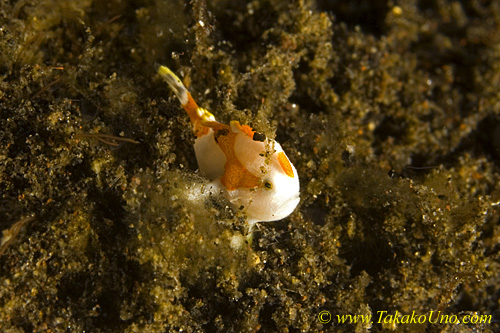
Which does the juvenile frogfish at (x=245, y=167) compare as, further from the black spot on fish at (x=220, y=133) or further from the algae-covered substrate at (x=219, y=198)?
the algae-covered substrate at (x=219, y=198)

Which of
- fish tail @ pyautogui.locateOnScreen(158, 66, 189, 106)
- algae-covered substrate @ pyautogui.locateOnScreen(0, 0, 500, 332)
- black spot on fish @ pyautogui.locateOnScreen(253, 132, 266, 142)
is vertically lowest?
algae-covered substrate @ pyautogui.locateOnScreen(0, 0, 500, 332)

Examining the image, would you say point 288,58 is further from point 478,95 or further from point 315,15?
point 478,95

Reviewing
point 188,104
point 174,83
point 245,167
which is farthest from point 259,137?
point 174,83

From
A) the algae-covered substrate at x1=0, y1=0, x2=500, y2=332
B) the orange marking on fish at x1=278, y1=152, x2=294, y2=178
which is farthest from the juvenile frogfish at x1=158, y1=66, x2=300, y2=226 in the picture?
the algae-covered substrate at x1=0, y1=0, x2=500, y2=332

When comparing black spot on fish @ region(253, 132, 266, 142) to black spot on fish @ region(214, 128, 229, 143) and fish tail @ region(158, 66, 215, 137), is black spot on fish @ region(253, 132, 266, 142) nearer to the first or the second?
black spot on fish @ region(214, 128, 229, 143)

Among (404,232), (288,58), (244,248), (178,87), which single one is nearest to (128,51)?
(178,87)

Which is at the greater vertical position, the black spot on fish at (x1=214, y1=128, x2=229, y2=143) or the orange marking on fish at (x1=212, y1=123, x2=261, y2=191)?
the black spot on fish at (x1=214, y1=128, x2=229, y2=143)
